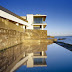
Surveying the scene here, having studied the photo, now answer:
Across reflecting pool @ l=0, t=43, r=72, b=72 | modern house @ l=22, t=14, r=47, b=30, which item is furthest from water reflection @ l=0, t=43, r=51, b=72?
modern house @ l=22, t=14, r=47, b=30

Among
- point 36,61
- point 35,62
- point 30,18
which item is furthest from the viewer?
point 30,18

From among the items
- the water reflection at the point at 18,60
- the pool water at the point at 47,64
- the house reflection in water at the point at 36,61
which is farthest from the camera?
the house reflection in water at the point at 36,61

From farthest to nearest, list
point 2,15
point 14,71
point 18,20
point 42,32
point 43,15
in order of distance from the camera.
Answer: point 43,15
point 42,32
point 18,20
point 2,15
point 14,71

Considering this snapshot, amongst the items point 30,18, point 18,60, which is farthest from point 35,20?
point 18,60

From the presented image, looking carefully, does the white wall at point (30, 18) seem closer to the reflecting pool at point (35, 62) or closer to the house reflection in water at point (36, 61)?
the reflecting pool at point (35, 62)

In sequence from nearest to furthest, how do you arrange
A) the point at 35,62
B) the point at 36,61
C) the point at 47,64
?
the point at 47,64
the point at 35,62
the point at 36,61

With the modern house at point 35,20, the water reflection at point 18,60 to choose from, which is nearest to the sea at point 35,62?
the water reflection at point 18,60

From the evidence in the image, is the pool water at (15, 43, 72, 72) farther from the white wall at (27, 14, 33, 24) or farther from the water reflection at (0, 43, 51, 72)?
the white wall at (27, 14, 33, 24)

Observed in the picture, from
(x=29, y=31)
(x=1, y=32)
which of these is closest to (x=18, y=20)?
(x=29, y=31)

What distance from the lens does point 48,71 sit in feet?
10.7

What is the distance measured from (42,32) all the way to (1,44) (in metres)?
13.6

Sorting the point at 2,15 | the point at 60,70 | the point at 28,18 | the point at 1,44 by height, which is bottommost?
the point at 60,70

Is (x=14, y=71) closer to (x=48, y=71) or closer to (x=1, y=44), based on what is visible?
(x=48, y=71)

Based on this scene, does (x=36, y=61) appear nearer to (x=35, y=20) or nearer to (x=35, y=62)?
(x=35, y=62)
